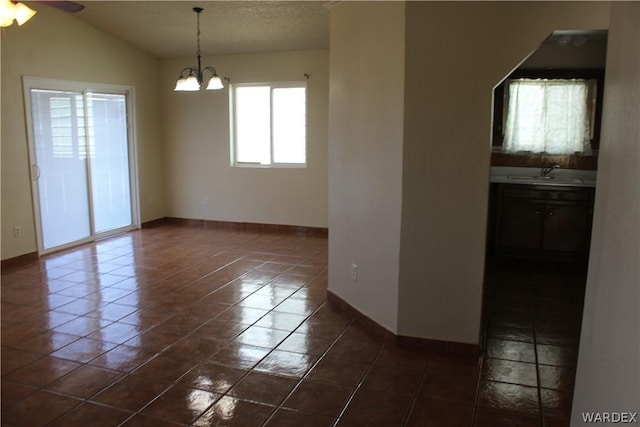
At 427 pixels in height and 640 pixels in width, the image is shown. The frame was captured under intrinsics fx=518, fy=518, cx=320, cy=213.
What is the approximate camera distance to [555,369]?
10.7 feet

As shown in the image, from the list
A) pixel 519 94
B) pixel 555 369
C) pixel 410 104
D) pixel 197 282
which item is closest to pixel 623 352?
pixel 555 369

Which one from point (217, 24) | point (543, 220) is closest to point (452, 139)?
point (543, 220)

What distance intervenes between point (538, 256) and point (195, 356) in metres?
3.91

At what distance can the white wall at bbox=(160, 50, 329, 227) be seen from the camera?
23.1 ft

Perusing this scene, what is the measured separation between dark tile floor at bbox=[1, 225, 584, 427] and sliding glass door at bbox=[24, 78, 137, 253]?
3.05 feet

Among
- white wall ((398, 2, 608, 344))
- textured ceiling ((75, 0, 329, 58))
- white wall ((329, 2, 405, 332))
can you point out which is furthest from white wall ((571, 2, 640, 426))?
textured ceiling ((75, 0, 329, 58))

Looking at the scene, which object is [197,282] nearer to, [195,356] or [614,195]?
[195,356]

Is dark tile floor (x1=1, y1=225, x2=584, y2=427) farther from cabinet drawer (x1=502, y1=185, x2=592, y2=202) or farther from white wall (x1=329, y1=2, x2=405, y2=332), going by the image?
cabinet drawer (x1=502, y1=185, x2=592, y2=202)

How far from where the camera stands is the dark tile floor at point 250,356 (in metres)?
2.77

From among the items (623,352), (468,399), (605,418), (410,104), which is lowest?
(468,399)

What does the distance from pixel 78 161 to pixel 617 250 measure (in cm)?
620

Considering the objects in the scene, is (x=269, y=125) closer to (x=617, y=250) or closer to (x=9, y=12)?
(x=9, y=12)

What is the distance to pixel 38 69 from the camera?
571 centimetres

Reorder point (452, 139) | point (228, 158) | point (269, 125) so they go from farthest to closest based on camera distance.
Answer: point (228, 158) < point (269, 125) < point (452, 139)
